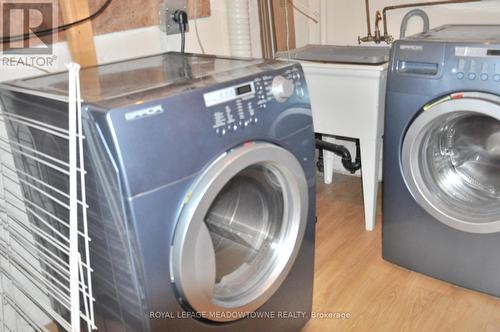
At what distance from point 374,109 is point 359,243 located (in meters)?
0.62

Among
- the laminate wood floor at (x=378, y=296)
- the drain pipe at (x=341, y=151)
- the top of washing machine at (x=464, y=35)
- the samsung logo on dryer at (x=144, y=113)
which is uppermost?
the top of washing machine at (x=464, y=35)

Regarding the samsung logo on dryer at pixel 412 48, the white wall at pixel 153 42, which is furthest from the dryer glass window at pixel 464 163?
the white wall at pixel 153 42

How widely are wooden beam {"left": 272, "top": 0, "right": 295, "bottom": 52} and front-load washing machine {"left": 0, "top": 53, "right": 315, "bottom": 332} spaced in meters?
0.96

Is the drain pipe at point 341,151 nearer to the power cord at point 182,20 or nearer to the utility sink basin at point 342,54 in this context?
the utility sink basin at point 342,54

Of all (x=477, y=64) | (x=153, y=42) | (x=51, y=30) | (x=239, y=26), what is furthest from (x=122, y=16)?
(x=477, y=64)

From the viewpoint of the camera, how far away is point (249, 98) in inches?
41.9

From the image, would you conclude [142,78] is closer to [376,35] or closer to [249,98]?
[249,98]

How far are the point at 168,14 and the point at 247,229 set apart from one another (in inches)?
37.5

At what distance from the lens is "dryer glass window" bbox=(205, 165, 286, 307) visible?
1207 millimetres

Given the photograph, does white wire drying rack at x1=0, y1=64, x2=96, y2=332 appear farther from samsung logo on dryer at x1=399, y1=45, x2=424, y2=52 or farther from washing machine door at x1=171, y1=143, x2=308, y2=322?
samsung logo on dryer at x1=399, y1=45, x2=424, y2=52

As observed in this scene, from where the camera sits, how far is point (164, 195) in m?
0.93

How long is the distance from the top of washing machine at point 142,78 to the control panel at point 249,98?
0.03 metres

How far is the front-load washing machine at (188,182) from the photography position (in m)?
0.90

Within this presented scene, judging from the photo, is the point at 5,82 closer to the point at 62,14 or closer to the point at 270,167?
the point at 62,14
